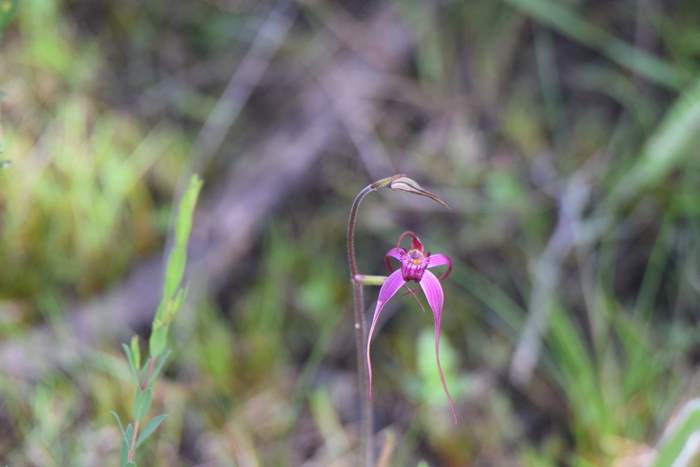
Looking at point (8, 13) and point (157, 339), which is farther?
point (8, 13)

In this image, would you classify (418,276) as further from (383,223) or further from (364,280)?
(383,223)

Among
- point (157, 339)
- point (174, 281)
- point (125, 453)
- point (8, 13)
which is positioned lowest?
point (125, 453)

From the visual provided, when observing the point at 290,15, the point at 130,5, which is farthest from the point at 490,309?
the point at 130,5

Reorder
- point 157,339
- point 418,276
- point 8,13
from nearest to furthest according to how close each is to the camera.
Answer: point 418,276 → point 157,339 → point 8,13

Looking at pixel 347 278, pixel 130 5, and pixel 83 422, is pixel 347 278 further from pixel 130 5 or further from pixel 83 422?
pixel 130 5

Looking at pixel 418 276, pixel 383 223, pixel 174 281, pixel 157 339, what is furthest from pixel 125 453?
pixel 383 223

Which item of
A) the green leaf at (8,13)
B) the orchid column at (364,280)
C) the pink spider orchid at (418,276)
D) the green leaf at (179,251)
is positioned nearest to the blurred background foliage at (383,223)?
the green leaf at (8,13)

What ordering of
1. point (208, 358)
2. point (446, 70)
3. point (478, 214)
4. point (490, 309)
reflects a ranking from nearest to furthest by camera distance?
point (208, 358) → point (490, 309) → point (478, 214) → point (446, 70)

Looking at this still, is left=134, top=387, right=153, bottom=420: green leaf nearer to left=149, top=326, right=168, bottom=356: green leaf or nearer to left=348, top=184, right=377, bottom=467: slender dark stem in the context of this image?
left=149, top=326, right=168, bottom=356: green leaf

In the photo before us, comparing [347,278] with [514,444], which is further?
[347,278]
